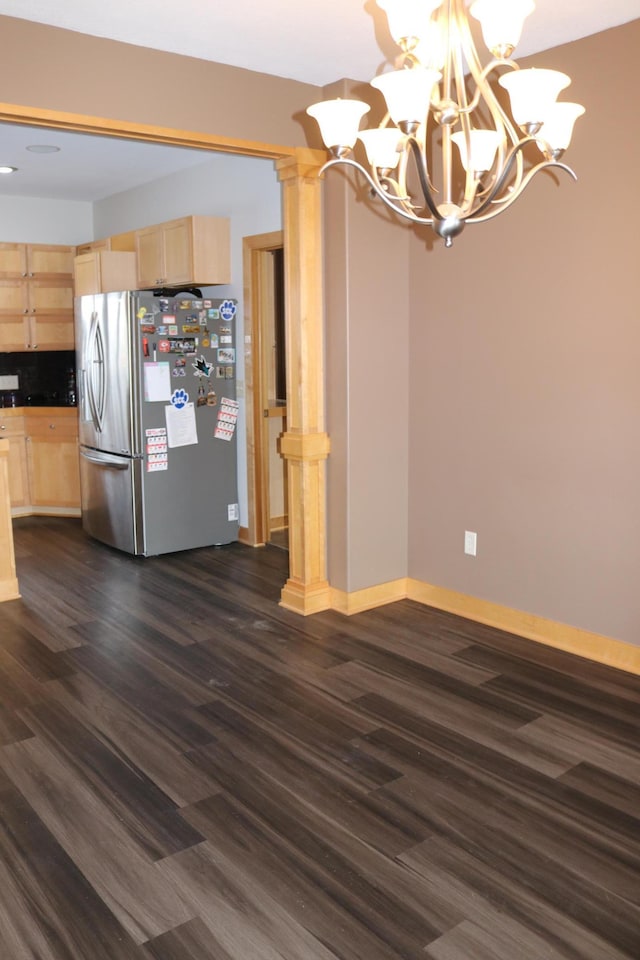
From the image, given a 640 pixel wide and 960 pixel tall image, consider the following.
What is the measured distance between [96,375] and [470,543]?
299 centimetres

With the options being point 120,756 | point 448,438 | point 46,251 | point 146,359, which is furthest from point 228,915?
point 46,251

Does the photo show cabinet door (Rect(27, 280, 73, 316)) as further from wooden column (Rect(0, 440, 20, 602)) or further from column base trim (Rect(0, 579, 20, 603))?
column base trim (Rect(0, 579, 20, 603))

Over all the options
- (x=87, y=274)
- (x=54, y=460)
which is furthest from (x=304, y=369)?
(x=54, y=460)

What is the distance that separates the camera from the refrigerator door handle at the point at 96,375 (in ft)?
18.8

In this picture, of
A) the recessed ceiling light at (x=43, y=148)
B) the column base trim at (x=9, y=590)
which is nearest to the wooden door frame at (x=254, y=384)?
the recessed ceiling light at (x=43, y=148)

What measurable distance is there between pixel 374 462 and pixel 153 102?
201 cm

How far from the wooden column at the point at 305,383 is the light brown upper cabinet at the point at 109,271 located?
250cm

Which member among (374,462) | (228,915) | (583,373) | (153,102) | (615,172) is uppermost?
(153,102)

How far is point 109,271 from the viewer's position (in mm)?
6332

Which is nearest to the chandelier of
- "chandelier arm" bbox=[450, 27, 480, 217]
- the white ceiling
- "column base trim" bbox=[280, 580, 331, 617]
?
"chandelier arm" bbox=[450, 27, 480, 217]

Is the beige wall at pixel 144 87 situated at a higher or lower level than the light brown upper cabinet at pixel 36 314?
higher

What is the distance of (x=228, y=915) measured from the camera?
7.02 ft

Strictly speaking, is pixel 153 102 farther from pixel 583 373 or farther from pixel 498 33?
pixel 583 373

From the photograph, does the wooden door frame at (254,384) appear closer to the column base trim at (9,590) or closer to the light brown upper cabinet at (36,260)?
the column base trim at (9,590)
